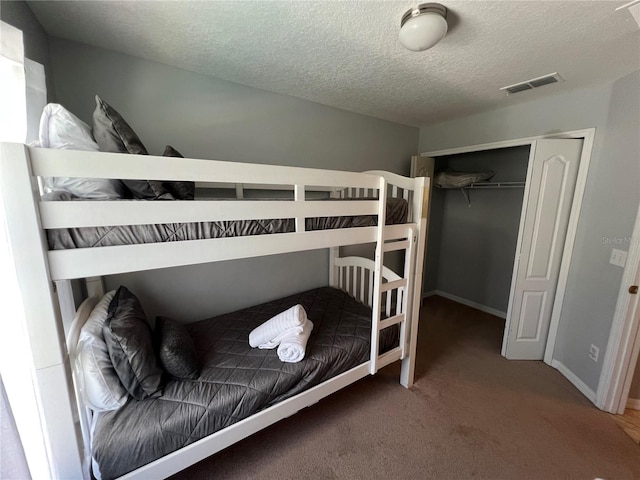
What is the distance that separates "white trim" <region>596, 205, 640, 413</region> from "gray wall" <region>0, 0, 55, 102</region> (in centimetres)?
358

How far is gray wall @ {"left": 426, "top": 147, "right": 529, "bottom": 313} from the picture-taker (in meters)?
3.12

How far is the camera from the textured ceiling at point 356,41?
4.07ft

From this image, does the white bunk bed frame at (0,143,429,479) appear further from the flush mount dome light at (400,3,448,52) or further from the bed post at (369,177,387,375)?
the flush mount dome light at (400,3,448,52)

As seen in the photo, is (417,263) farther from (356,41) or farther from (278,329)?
(356,41)

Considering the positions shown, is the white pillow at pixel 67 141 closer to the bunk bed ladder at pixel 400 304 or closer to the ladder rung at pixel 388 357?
the bunk bed ladder at pixel 400 304

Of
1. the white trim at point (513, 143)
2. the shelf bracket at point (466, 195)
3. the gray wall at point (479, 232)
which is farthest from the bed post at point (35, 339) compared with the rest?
the shelf bracket at point (466, 195)

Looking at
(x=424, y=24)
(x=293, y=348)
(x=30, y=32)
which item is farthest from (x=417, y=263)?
(x=30, y=32)

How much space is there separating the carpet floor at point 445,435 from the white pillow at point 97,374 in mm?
691

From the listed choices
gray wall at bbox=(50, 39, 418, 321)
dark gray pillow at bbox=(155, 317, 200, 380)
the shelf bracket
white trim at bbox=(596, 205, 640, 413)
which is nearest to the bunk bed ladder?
gray wall at bbox=(50, 39, 418, 321)

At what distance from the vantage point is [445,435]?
166cm

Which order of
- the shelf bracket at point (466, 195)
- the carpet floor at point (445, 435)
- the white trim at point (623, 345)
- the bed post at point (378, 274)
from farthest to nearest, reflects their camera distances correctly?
the shelf bracket at point (466, 195) < the white trim at point (623, 345) < the bed post at point (378, 274) < the carpet floor at point (445, 435)

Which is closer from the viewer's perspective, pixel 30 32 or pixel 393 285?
pixel 30 32

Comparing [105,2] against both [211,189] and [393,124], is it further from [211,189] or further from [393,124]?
[393,124]

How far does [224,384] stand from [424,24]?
2120 mm
